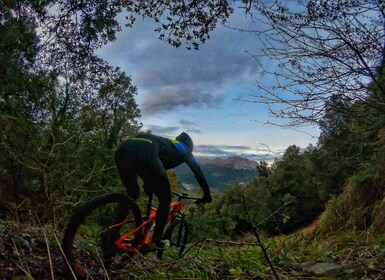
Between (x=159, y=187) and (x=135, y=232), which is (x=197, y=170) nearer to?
(x=159, y=187)

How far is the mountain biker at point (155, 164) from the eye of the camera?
14.0 feet

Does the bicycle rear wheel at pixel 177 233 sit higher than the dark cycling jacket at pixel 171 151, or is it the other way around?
the dark cycling jacket at pixel 171 151

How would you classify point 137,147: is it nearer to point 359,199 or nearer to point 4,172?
point 359,199

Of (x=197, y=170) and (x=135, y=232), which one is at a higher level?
(x=197, y=170)

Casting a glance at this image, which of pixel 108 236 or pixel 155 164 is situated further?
pixel 155 164

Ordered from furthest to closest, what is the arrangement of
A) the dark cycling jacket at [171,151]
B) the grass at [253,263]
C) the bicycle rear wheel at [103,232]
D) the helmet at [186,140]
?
1. the helmet at [186,140]
2. the dark cycling jacket at [171,151]
3. the bicycle rear wheel at [103,232]
4. the grass at [253,263]

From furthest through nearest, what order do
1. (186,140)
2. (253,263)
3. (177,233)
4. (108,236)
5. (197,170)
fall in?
(177,233), (186,140), (197,170), (108,236), (253,263)

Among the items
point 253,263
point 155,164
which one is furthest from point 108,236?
point 253,263

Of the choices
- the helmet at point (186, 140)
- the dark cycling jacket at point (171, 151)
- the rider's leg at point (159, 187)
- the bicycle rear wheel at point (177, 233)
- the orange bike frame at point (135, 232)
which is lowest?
the bicycle rear wheel at point (177, 233)

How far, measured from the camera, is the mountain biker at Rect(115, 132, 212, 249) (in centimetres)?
428

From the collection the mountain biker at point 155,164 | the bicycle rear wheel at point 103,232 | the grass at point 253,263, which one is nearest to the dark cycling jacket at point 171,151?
the mountain biker at point 155,164

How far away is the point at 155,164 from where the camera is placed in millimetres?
4246

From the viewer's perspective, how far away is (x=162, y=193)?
441 cm

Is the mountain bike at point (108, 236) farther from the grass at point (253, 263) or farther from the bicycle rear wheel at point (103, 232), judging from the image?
the grass at point (253, 263)
